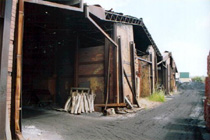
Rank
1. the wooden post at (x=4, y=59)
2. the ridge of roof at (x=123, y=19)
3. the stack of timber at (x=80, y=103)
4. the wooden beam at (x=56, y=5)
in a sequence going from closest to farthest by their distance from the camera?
the wooden post at (x=4, y=59)
the wooden beam at (x=56, y=5)
the stack of timber at (x=80, y=103)
the ridge of roof at (x=123, y=19)

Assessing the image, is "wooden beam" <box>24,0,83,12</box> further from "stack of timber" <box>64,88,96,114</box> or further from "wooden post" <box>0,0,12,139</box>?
"stack of timber" <box>64,88,96,114</box>

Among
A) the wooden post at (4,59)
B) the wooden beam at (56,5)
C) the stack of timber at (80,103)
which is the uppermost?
the wooden beam at (56,5)

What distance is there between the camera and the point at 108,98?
9.51m

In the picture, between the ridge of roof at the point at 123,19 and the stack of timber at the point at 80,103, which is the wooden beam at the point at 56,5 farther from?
the stack of timber at the point at 80,103

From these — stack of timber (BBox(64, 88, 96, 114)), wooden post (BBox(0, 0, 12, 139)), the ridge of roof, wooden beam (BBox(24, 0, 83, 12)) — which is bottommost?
stack of timber (BBox(64, 88, 96, 114))

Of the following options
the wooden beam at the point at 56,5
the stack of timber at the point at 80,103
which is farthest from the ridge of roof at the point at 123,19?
the stack of timber at the point at 80,103

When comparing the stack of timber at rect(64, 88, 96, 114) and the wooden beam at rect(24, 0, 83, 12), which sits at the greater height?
the wooden beam at rect(24, 0, 83, 12)

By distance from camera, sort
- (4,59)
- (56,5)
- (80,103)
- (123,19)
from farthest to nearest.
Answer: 1. (123,19)
2. (80,103)
3. (56,5)
4. (4,59)

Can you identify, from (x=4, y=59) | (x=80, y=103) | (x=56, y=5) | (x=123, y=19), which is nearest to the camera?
(x=4, y=59)

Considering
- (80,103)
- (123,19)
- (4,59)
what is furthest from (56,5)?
(123,19)

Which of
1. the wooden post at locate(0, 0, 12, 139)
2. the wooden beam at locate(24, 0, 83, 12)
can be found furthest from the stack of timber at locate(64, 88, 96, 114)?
the wooden post at locate(0, 0, 12, 139)

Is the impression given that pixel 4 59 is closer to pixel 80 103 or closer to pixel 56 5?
pixel 56 5

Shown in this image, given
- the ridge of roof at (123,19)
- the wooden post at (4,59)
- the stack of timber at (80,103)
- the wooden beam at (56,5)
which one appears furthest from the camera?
the ridge of roof at (123,19)

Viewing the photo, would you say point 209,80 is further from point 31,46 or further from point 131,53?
point 31,46
